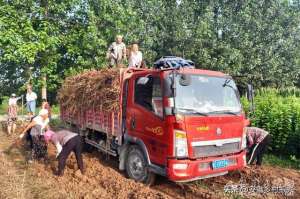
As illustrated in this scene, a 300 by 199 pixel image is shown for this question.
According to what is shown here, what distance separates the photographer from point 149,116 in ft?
20.2

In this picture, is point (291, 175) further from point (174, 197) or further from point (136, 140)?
point (136, 140)

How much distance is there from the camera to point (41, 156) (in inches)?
330

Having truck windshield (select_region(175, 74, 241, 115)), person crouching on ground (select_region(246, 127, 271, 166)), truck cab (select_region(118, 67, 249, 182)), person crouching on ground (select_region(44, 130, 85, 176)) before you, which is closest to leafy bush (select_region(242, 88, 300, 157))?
person crouching on ground (select_region(246, 127, 271, 166))

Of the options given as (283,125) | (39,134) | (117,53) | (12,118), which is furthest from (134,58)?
(12,118)

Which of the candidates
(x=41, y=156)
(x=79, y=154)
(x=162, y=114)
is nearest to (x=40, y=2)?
(x=41, y=156)

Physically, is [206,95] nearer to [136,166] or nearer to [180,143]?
[180,143]

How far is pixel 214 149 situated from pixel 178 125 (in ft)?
3.14

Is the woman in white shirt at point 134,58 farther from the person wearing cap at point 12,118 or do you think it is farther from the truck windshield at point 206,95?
the person wearing cap at point 12,118

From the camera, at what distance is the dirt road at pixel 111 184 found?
5797 millimetres

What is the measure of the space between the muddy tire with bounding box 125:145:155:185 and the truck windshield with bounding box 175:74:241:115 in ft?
4.72

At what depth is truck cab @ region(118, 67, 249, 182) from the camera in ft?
18.3

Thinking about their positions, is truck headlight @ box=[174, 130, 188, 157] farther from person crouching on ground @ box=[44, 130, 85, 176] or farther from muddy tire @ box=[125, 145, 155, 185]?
person crouching on ground @ box=[44, 130, 85, 176]

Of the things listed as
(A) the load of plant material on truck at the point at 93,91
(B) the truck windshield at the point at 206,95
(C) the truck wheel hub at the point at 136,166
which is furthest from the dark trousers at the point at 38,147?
(B) the truck windshield at the point at 206,95

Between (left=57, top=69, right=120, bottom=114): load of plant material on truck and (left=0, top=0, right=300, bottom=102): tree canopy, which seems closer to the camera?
(left=57, top=69, right=120, bottom=114): load of plant material on truck
